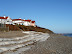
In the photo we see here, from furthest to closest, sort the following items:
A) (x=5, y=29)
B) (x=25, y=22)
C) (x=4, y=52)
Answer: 1. (x=25, y=22)
2. (x=5, y=29)
3. (x=4, y=52)

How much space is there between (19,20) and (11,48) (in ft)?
216

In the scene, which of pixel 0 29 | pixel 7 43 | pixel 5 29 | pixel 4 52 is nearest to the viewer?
pixel 4 52

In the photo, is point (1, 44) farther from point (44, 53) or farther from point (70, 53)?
point (70, 53)

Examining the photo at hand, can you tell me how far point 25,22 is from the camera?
240 ft

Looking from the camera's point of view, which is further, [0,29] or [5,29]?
[5,29]

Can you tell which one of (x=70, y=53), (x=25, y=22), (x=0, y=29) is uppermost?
(x=25, y=22)

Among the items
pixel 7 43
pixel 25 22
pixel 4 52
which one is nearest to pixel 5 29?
pixel 7 43

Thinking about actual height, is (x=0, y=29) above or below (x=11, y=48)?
above

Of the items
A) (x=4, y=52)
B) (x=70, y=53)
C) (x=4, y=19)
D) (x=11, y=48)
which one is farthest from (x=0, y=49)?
(x=4, y=19)

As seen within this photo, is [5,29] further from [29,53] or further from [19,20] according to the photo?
[19,20]

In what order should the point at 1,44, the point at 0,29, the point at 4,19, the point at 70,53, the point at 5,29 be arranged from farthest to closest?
1. the point at 4,19
2. the point at 5,29
3. the point at 0,29
4. the point at 1,44
5. the point at 70,53

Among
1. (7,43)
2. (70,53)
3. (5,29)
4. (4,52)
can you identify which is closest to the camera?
(4,52)

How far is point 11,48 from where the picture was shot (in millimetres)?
8625

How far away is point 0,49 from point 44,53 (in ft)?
10.7
